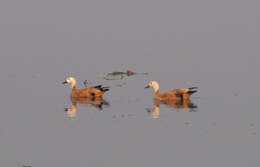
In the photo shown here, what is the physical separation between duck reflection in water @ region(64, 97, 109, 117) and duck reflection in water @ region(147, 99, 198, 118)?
6.40 ft

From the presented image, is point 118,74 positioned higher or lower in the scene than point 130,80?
higher

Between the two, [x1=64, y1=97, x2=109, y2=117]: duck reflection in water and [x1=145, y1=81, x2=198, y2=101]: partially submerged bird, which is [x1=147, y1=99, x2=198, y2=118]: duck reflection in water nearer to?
[x1=145, y1=81, x2=198, y2=101]: partially submerged bird

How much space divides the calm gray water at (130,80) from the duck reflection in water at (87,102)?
0.25m

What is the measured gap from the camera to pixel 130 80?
4200cm

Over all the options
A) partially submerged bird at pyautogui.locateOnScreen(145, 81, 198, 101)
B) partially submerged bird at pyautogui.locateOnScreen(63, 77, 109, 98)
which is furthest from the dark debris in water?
partially submerged bird at pyautogui.locateOnScreen(145, 81, 198, 101)

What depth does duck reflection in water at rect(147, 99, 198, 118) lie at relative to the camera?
113ft

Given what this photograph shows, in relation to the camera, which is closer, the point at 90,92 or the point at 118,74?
the point at 90,92

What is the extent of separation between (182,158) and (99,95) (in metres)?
12.1

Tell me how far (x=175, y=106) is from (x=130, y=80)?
5911 mm

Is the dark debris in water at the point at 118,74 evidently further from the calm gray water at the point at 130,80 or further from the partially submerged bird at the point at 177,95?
the partially submerged bird at the point at 177,95

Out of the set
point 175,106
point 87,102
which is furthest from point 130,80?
point 175,106

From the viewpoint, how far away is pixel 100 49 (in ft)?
168

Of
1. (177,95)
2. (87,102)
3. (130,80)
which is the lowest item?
(87,102)

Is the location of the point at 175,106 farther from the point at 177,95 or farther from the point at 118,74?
the point at 118,74
